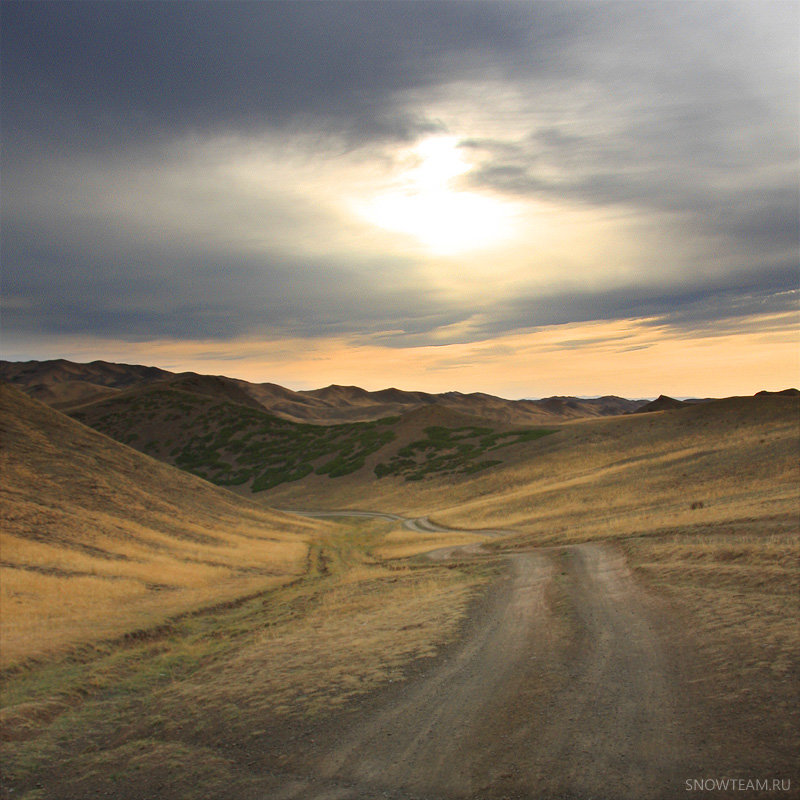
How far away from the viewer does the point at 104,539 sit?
139 ft

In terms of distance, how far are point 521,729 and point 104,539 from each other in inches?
1536

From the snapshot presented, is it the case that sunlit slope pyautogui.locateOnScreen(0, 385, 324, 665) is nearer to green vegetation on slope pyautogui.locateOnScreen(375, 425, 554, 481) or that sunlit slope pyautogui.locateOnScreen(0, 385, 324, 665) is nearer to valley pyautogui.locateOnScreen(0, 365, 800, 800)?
valley pyautogui.locateOnScreen(0, 365, 800, 800)

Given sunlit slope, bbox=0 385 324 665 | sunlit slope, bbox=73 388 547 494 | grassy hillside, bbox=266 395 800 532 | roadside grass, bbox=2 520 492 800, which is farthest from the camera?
sunlit slope, bbox=73 388 547 494

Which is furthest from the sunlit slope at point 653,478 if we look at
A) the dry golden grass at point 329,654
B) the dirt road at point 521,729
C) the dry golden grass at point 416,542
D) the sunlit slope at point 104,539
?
the sunlit slope at point 104,539

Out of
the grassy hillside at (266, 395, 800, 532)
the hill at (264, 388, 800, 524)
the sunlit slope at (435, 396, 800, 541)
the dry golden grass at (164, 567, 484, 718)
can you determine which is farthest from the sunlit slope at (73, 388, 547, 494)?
the dry golden grass at (164, 567, 484, 718)

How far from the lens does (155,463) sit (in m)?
68.0

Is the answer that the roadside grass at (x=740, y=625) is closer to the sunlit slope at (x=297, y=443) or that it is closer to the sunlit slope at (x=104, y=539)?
the sunlit slope at (x=104, y=539)

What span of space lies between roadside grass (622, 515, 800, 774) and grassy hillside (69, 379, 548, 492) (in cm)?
9147

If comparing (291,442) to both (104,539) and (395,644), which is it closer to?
(104,539)

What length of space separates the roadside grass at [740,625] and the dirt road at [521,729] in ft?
2.81

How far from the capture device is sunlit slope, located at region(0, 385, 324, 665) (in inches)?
1094

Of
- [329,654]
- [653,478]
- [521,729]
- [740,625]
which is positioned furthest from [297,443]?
[521,729]

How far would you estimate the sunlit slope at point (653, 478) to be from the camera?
4047cm

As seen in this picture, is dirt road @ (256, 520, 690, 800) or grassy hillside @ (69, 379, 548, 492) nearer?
dirt road @ (256, 520, 690, 800)
